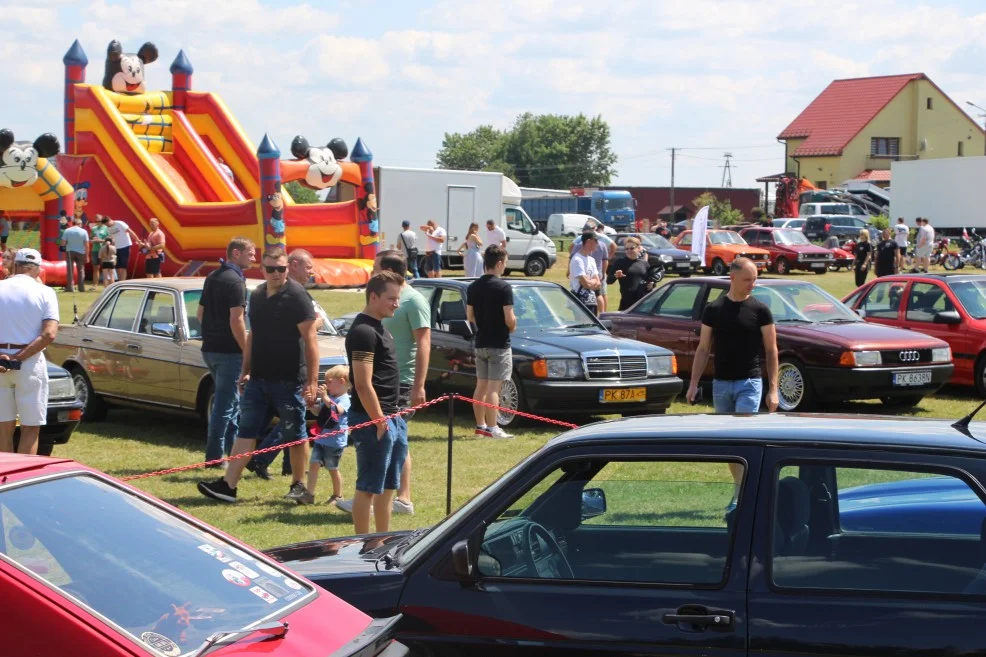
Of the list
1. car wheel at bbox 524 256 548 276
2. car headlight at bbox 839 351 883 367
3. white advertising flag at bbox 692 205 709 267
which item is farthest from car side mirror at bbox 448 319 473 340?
car wheel at bbox 524 256 548 276

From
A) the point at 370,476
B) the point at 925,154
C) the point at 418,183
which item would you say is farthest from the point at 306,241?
the point at 925,154

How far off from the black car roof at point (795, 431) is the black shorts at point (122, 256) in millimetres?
25502

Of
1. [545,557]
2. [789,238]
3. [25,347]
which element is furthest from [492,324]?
[789,238]

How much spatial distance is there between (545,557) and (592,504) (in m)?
0.26

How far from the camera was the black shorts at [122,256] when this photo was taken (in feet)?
92.9

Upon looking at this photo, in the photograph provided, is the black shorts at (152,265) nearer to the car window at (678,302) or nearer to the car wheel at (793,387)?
the car window at (678,302)

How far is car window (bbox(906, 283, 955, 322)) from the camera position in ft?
48.8

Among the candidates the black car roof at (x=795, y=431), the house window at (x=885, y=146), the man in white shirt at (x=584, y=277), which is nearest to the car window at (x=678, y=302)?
the man in white shirt at (x=584, y=277)

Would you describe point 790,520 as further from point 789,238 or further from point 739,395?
point 789,238

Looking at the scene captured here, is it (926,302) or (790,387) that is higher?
(926,302)

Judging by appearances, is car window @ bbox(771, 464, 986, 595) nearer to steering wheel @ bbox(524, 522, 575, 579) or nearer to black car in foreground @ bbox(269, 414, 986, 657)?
black car in foreground @ bbox(269, 414, 986, 657)

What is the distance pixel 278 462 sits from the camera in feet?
34.6

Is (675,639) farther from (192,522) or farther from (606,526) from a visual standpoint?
(192,522)

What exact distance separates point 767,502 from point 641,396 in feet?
27.7
